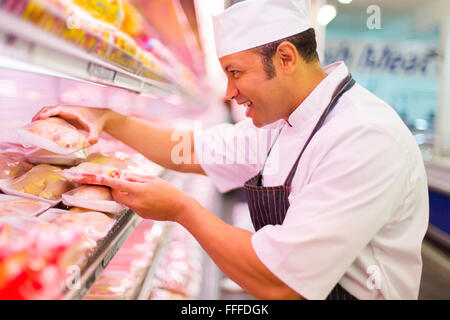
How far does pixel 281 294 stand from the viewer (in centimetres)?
93

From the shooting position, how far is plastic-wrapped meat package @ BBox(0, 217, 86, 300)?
754mm

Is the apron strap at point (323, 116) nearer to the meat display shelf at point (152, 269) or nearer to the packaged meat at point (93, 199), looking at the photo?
the packaged meat at point (93, 199)

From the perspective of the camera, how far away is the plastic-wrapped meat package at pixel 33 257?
29.7 inches

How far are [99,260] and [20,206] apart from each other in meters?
0.26

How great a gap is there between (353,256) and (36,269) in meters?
0.72

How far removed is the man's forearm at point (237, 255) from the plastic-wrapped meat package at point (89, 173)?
27cm

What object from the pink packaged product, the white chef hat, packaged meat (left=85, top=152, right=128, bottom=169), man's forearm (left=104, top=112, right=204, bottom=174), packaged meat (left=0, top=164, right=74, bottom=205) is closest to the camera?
packaged meat (left=0, top=164, right=74, bottom=205)

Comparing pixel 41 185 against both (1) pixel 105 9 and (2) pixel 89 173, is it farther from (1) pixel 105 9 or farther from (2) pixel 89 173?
(1) pixel 105 9

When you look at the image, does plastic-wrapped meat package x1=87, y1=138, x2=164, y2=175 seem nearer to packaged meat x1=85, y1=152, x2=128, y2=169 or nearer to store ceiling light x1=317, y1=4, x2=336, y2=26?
packaged meat x1=85, y1=152, x2=128, y2=169

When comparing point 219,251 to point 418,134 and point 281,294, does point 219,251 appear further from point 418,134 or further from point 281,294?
point 418,134

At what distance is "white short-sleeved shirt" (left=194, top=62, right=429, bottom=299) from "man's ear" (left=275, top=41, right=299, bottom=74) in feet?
0.37

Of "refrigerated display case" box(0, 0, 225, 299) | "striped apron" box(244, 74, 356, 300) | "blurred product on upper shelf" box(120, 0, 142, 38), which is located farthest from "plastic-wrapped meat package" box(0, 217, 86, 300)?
"blurred product on upper shelf" box(120, 0, 142, 38)

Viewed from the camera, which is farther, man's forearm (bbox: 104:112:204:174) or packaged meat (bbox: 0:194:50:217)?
man's forearm (bbox: 104:112:204:174)

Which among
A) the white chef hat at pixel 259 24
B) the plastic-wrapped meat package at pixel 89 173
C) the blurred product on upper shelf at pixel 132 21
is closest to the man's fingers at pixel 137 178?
the plastic-wrapped meat package at pixel 89 173
